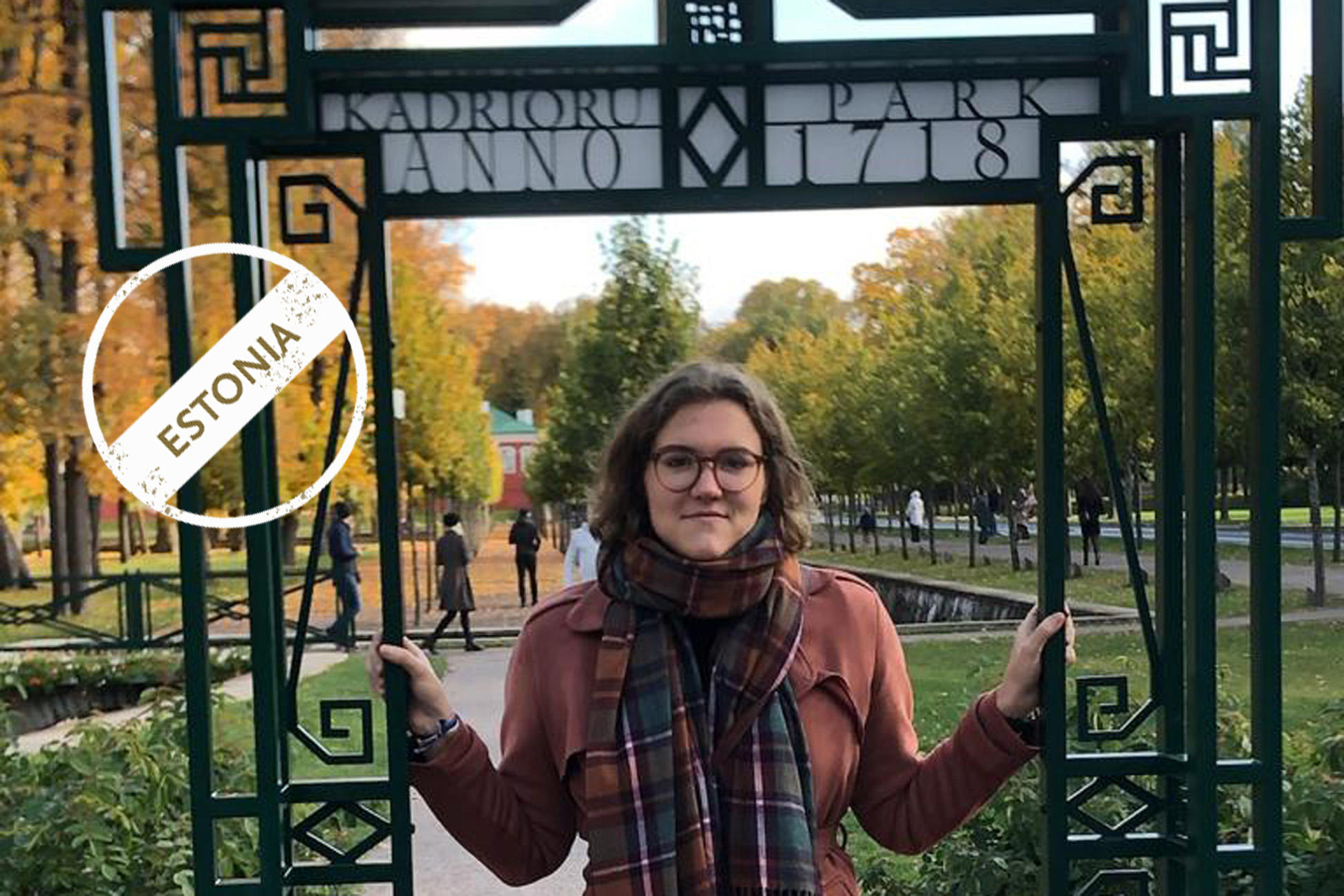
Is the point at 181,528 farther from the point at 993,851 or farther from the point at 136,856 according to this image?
the point at 993,851

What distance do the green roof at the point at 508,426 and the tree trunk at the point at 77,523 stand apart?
37.4 m

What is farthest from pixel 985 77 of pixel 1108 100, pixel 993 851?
pixel 993 851

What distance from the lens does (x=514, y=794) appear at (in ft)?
7.31

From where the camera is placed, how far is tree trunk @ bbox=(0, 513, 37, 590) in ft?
68.6

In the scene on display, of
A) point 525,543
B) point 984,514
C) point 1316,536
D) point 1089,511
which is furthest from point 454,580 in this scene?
point 984,514

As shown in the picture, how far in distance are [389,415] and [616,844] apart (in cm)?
108

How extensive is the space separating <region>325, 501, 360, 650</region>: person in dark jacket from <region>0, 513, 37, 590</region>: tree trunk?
9.80 meters

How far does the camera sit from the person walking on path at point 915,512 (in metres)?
22.0

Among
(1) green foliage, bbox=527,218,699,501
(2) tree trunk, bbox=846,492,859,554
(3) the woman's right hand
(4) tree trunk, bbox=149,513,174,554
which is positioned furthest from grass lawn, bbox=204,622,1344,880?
(4) tree trunk, bbox=149,513,174,554

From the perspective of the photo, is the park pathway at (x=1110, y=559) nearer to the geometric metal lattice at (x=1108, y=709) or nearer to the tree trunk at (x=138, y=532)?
the geometric metal lattice at (x=1108, y=709)

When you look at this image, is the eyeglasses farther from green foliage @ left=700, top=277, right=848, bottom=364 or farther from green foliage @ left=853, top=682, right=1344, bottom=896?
green foliage @ left=700, top=277, right=848, bottom=364

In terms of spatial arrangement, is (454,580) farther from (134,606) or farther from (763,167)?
(763,167)

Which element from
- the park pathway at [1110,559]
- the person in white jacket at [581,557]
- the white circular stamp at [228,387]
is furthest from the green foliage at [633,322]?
the white circular stamp at [228,387]

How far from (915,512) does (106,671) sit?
48.3 feet
